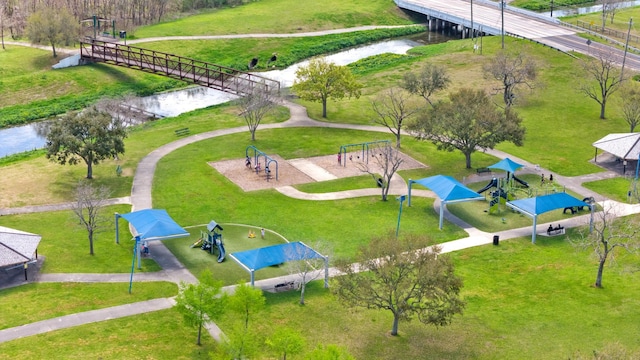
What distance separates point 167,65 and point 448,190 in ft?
180

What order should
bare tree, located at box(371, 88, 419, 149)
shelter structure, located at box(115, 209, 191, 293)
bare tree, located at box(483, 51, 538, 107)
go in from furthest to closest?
1. bare tree, located at box(483, 51, 538, 107)
2. bare tree, located at box(371, 88, 419, 149)
3. shelter structure, located at box(115, 209, 191, 293)

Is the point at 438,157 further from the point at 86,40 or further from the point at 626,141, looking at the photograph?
the point at 86,40

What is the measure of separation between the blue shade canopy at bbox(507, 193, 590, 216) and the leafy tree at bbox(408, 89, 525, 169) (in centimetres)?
1176

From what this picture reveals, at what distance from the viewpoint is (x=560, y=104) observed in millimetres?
107625

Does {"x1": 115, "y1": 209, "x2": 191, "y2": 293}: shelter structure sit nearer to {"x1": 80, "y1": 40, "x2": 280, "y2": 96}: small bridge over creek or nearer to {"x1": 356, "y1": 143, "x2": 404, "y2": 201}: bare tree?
{"x1": 356, "y1": 143, "x2": 404, "y2": 201}: bare tree

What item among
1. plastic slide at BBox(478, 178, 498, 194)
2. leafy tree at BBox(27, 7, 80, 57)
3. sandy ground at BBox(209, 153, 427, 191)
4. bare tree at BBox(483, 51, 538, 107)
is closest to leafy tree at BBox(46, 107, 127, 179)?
sandy ground at BBox(209, 153, 427, 191)

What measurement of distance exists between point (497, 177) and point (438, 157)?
26.6 feet

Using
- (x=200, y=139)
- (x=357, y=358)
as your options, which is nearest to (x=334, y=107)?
(x=200, y=139)

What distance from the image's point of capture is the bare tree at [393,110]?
92.1 metres

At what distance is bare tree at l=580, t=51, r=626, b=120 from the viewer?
103m

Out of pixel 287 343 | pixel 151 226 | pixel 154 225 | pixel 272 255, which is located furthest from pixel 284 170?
pixel 287 343

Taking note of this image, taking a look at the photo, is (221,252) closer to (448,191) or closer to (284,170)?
(448,191)

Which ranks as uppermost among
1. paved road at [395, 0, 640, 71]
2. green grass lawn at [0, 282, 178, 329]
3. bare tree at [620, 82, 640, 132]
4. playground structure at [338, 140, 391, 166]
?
paved road at [395, 0, 640, 71]

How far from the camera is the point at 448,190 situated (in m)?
74.1
